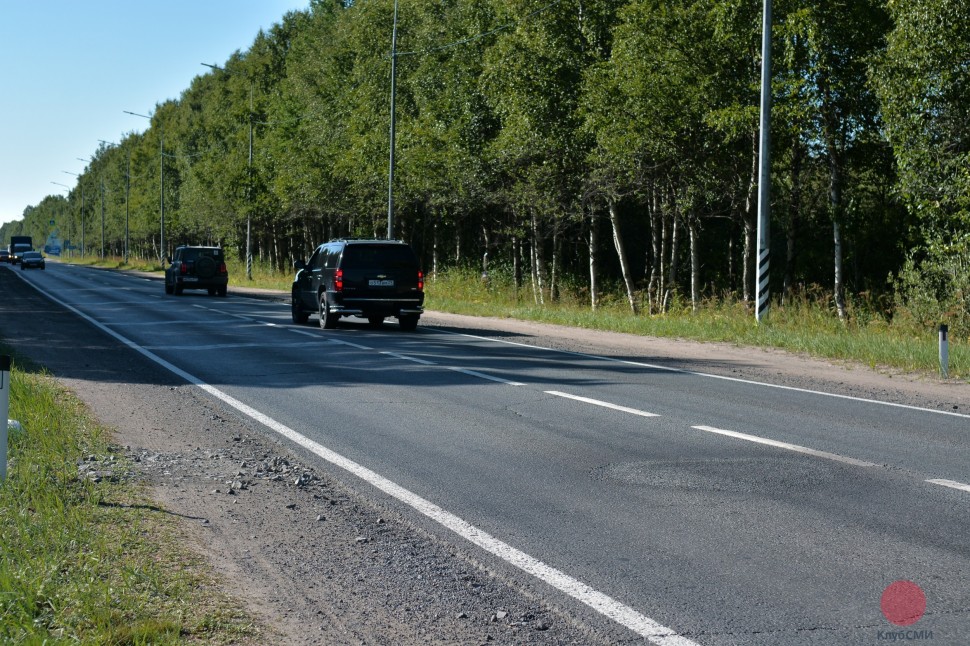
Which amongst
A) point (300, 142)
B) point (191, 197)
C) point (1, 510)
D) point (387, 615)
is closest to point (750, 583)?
point (387, 615)

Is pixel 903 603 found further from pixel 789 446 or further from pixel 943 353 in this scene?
pixel 943 353

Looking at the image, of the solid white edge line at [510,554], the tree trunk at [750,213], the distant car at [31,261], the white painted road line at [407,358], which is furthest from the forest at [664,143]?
the distant car at [31,261]

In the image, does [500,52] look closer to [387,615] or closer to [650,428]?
[650,428]

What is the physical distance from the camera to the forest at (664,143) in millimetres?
22875

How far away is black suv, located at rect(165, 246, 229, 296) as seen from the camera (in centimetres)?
4256

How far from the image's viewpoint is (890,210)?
117 ft

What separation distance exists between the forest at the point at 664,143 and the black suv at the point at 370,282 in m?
8.10

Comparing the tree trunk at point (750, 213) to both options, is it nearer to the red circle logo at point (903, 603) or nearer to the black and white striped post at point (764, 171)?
the black and white striped post at point (764, 171)

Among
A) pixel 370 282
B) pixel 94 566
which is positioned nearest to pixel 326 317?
pixel 370 282

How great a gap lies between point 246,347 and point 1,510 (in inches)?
518

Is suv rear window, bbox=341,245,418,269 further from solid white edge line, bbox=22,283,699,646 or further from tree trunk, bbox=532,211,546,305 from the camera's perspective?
solid white edge line, bbox=22,283,699,646

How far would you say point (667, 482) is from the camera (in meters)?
7.66

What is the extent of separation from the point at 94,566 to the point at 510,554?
6.97ft

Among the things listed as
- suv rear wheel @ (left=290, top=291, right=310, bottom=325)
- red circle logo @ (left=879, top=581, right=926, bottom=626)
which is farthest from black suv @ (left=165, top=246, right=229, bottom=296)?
red circle logo @ (left=879, top=581, right=926, bottom=626)
